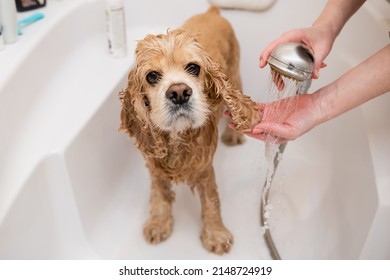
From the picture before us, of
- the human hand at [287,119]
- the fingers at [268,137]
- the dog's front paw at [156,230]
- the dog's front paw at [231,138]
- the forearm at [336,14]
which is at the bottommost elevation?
the dog's front paw at [156,230]

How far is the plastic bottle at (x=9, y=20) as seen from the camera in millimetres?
1223

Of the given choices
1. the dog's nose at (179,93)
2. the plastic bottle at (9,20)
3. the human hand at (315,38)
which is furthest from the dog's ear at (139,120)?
the plastic bottle at (9,20)

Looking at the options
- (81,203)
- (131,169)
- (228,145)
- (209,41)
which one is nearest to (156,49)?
(209,41)

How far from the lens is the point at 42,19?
1.44 metres

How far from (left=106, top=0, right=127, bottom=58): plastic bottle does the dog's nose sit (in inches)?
25.1

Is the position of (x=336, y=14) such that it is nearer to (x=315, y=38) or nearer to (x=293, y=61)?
(x=315, y=38)

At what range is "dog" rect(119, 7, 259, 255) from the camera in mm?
972

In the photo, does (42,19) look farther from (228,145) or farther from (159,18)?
(228,145)

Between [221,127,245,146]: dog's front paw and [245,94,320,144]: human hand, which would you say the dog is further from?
[221,127,245,146]: dog's front paw

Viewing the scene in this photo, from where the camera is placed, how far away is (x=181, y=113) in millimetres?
966

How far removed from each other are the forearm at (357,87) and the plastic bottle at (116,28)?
0.75 m

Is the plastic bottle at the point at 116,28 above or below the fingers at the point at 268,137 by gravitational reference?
above

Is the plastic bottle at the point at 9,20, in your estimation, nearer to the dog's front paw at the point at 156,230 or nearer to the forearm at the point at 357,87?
the dog's front paw at the point at 156,230

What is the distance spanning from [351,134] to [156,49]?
0.74m
